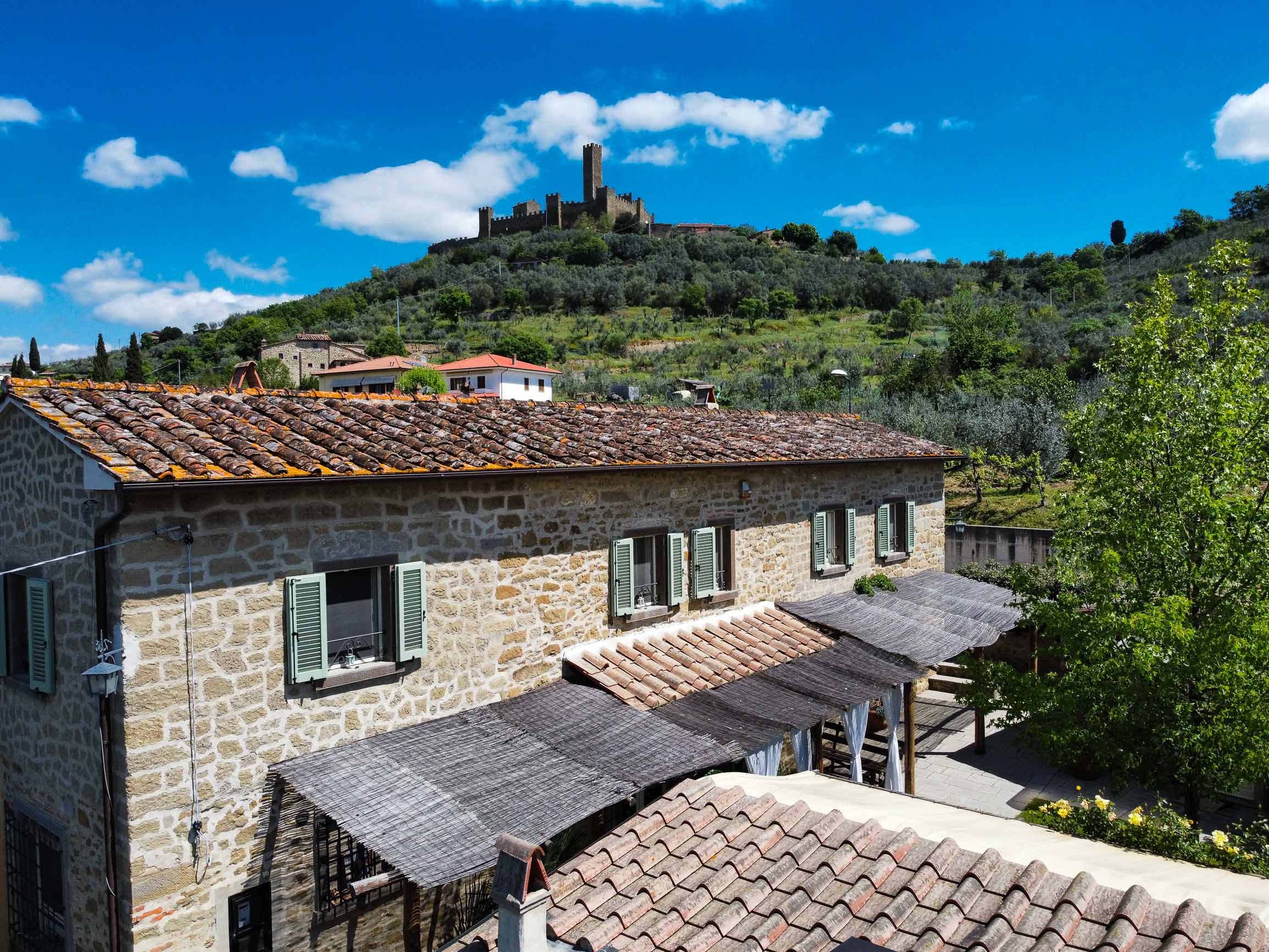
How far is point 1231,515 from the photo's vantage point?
812 centimetres

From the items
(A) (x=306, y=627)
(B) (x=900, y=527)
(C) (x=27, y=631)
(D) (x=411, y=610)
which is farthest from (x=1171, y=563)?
(C) (x=27, y=631)

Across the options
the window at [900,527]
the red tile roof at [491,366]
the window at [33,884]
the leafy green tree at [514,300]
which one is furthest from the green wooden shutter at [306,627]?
the leafy green tree at [514,300]

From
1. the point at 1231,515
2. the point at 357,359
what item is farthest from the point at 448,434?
the point at 357,359

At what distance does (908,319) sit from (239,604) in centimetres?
6305

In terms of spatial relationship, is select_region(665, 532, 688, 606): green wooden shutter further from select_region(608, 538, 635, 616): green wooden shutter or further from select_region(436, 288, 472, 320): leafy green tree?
select_region(436, 288, 472, 320): leafy green tree

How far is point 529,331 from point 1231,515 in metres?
62.5

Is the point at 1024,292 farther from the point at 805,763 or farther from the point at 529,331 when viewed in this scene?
the point at 805,763

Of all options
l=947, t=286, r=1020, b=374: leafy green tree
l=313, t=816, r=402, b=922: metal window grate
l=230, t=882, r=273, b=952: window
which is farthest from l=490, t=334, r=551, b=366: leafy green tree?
l=230, t=882, r=273, b=952: window

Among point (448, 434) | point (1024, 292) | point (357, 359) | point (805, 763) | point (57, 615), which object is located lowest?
point (805, 763)

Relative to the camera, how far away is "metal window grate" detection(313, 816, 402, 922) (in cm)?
722

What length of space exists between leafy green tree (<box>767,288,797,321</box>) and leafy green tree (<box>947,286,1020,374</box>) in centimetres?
1376

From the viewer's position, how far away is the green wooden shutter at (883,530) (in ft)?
51.3

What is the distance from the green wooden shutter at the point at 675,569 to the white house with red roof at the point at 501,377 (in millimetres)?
31998

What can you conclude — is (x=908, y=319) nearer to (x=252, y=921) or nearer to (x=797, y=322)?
(x=797, y=322)
